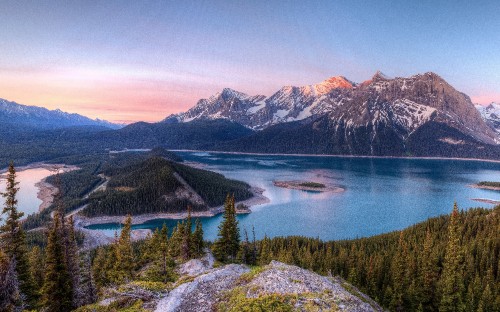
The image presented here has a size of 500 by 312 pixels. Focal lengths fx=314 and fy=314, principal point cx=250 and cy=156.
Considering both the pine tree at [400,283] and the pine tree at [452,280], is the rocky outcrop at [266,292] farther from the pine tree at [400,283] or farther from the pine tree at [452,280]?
the pine tree at [452,280]

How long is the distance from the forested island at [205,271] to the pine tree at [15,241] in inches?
4.1

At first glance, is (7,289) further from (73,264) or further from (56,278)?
(73,264)

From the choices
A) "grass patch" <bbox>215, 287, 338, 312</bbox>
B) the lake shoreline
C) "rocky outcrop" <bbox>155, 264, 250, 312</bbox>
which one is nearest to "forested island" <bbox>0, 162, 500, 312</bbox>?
"grass patch" <bbox>215, 287, 338, 312</bbox>

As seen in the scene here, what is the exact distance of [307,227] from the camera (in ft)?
466

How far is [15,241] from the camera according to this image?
1348 inches

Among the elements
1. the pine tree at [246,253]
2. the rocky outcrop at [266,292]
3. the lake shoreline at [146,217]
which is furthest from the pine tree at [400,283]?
the lake shoreline at [146,217]

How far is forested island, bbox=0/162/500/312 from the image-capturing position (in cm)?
2448

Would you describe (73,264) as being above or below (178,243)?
above

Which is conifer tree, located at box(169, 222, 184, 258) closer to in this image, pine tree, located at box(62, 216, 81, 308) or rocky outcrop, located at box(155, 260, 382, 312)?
pine tree, located at box(62, 216, 81, 308)

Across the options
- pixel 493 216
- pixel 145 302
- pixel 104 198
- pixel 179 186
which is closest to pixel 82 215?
pixel 104 198

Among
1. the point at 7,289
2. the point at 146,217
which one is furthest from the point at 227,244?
the point at 146,217

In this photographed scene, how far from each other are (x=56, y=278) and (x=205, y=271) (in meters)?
16.2

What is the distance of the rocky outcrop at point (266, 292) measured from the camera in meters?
19.9

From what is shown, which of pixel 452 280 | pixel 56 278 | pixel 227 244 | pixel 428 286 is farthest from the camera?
pixel 227 244
